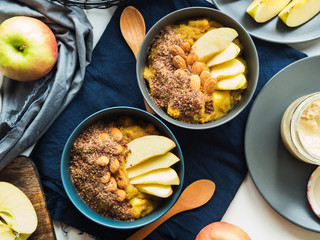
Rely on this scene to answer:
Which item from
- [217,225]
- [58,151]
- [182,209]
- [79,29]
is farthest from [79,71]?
[217,225]

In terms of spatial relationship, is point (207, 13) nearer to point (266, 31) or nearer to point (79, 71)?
point (266, 31)

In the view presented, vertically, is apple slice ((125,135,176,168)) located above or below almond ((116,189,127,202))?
above

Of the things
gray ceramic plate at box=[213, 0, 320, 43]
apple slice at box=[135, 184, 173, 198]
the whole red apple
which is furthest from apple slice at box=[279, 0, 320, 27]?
the whole red apple

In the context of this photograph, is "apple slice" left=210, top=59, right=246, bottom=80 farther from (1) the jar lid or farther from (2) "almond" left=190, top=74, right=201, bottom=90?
(1) the jar lid

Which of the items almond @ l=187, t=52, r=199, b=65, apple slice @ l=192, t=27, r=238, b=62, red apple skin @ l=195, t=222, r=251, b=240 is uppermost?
apple slice @ l=192, t=27, r=238, b=62

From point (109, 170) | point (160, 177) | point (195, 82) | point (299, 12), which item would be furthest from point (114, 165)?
point (299, 12)

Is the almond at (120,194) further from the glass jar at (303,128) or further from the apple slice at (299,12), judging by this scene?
the apple slice at (299,12)
